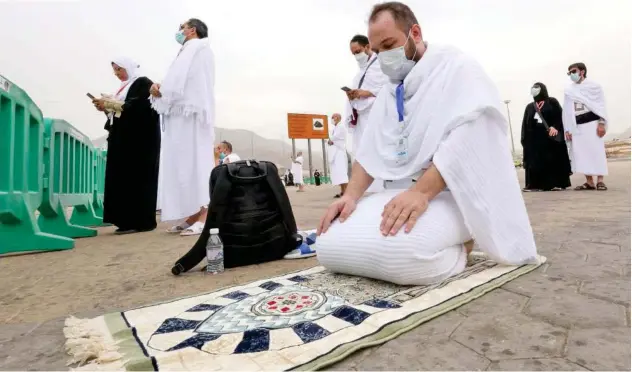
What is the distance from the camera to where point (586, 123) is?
5.93 metres

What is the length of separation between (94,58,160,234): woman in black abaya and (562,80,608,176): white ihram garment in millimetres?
6075

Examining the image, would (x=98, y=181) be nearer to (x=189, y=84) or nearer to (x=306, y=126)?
(x=189, y=84)

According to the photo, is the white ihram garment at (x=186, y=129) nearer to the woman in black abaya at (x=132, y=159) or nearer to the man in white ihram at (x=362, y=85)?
the woman in black abaya at (x=132, y=159)

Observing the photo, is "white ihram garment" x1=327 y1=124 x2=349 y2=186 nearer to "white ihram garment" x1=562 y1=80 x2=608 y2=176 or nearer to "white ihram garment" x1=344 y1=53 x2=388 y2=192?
"white ihram garment" x1=344 y1=53 x2=388 y2=192

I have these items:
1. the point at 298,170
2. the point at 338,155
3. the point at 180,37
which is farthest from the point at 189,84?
the point at 298,170

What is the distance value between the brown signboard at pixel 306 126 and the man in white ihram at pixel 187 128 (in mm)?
24609

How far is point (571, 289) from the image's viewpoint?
1.37 metres

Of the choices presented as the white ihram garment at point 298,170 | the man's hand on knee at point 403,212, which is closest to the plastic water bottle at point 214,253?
the man's hand on knee at point 403,212

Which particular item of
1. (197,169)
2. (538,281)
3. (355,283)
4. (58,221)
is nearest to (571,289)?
(538,281)

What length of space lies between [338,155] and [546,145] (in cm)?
377

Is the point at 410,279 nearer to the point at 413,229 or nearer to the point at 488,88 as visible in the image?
the point at 413,229

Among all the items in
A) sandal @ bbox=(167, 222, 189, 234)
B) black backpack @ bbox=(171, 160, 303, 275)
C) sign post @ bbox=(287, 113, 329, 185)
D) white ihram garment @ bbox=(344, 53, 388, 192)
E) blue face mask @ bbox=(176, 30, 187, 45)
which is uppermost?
sign post @ bbox=(287, 113, 329, 185)

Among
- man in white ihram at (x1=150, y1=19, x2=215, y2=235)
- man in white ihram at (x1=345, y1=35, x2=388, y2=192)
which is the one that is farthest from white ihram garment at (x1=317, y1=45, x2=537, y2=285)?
man in white ihram at (x1=150, y1=19, x2=215, y2=235)

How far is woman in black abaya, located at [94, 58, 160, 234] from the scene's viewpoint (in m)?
3.66
